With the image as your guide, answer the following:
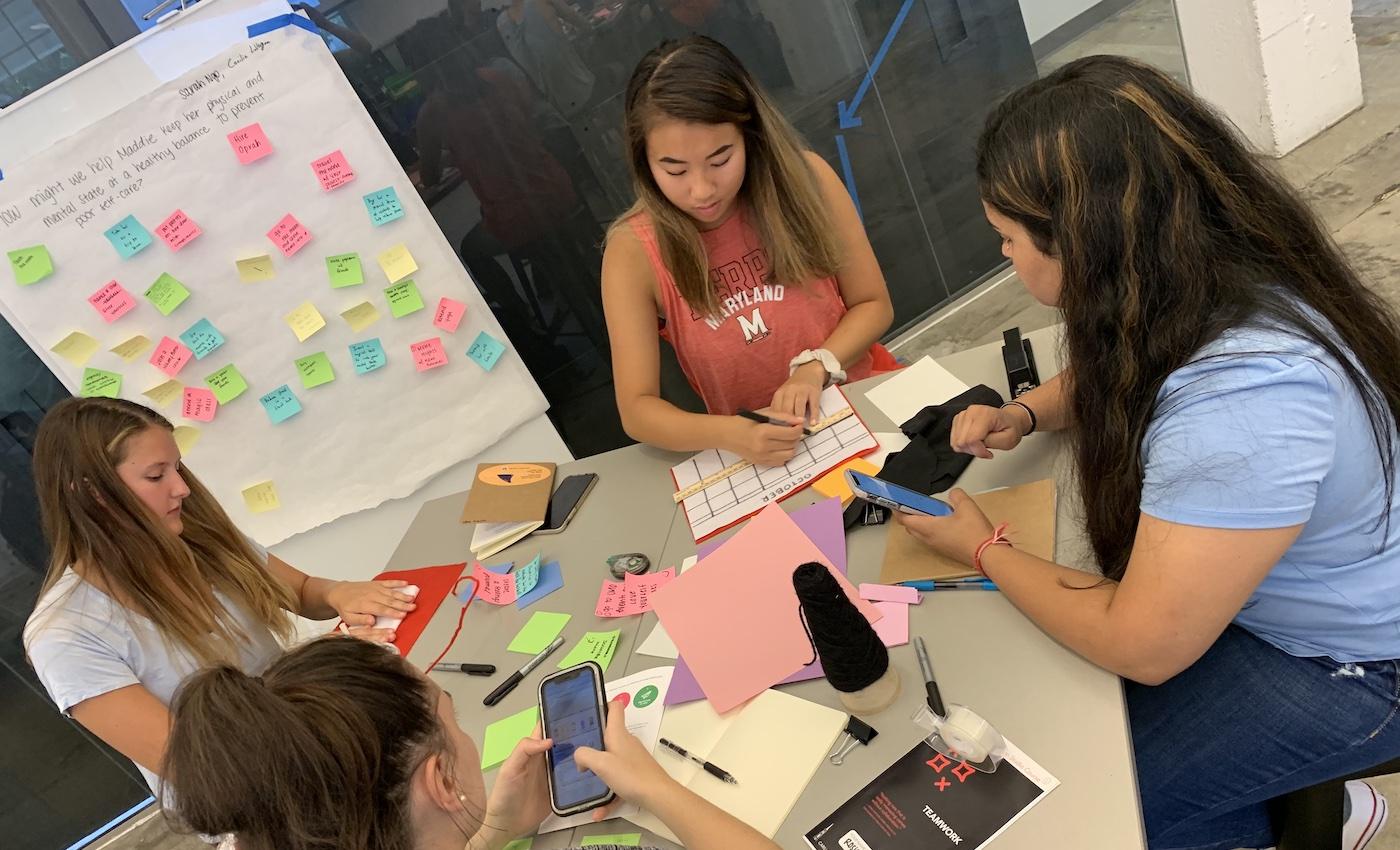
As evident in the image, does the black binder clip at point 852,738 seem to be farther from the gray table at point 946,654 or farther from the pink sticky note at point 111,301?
the pink sticky note at point 111,301

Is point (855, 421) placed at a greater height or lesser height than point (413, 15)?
lesser

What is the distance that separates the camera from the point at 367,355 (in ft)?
7.79

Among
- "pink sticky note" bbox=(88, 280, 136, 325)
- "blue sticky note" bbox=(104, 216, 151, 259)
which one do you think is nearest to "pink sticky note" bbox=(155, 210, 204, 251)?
"blue sticky note" bbox=(104, 216, 151, 259)

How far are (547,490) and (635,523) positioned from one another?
10.0 inches

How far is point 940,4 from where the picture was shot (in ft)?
9.27

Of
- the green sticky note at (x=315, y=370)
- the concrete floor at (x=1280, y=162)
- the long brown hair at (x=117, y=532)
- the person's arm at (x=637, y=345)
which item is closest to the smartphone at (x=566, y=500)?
the person's arm at (x=637, y=345)

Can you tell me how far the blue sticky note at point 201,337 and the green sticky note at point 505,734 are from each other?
1.36 m

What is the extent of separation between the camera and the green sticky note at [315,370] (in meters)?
2.33

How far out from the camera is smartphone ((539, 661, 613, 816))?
116 centimetres

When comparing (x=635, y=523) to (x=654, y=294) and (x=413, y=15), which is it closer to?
(x=654, y=294)

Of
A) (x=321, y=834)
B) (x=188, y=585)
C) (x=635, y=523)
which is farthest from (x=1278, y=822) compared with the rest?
(x=188, y=585)

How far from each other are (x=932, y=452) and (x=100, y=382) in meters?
1.93

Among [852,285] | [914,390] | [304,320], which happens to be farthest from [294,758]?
[304,320]

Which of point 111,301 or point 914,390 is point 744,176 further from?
point 111,301
